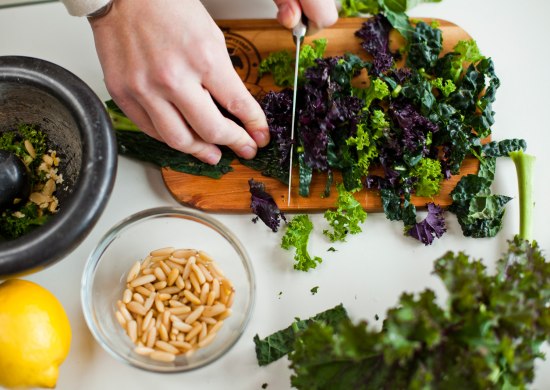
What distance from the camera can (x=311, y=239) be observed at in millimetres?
1415

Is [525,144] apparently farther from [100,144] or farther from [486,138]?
[100,144]

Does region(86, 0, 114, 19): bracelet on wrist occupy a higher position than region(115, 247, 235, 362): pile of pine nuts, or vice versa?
region(86, 0, 114, 19): bracelet on wrist

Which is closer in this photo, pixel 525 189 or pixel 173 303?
pixel 173 303

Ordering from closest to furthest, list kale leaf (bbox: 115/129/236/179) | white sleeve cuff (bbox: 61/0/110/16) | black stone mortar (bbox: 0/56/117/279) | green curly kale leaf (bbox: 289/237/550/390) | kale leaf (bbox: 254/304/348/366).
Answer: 1. green curly kale leaf (bbox: 289/237/550/390)
2. black stone mortar (bbox: 0/56/117/279)
3. white sleeve cuff (bbox: 61/0/110/16)
4. kale leaf (bbox: 254/304/348/366)
5. kale leaf (bbox: 115/129/236/179)

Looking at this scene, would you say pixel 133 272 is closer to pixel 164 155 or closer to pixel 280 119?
pixel 164 155

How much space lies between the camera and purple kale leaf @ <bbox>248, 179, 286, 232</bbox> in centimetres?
138

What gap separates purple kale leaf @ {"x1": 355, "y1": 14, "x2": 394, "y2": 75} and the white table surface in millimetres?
141

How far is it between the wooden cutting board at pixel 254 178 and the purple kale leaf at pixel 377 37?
0.03 m

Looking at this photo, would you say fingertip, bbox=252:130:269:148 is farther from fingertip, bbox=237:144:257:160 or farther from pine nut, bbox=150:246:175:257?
pine nut, bbox=150:246:175:257

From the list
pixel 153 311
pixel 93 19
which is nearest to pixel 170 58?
pixel 93 19

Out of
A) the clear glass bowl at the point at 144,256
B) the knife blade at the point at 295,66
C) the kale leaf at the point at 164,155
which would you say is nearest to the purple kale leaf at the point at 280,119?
the knife blade at the point at 295,66

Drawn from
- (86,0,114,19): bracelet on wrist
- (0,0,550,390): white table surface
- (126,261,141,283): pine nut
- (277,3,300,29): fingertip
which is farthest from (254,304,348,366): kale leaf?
(86,0,114,19): bracelet on wrist

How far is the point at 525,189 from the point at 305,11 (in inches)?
25.3

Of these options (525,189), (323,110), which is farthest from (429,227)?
(323,110)
